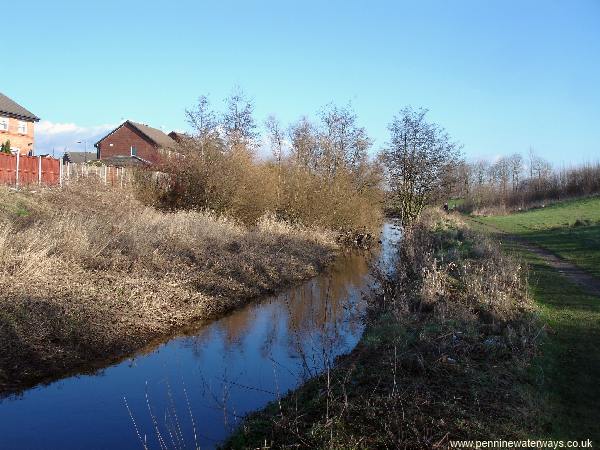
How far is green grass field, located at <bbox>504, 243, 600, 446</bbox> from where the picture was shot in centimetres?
554

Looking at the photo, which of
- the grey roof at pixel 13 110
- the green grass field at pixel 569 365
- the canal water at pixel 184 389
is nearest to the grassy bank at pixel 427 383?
the green grass field at pixel 569 365

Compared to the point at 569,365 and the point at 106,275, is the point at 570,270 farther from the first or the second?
the point at 106,275

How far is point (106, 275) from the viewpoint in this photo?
40.1ft

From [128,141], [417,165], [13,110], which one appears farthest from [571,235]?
[128,141]

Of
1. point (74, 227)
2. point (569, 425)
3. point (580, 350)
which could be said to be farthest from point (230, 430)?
point (74, 227)

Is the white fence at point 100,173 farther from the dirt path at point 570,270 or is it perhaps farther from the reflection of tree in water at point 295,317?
the dirt path at point 570,270

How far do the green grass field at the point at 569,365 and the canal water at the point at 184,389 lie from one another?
287 cm

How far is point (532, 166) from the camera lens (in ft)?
247

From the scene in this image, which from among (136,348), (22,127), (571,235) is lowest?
(136,348)

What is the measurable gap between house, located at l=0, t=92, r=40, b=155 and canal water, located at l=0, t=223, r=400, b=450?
37.6 m

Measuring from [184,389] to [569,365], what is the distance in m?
5.52

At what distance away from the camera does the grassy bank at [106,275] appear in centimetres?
916

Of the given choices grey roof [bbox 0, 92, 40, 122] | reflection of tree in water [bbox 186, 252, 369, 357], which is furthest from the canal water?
grey roof [bbox 0, 92, 40, 122]

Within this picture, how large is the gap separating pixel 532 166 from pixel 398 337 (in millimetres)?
74830
